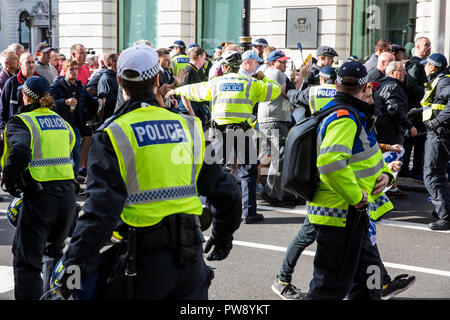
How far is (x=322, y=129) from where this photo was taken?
398 centimetres

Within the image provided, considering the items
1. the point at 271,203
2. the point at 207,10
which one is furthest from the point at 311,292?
the point at 207,10

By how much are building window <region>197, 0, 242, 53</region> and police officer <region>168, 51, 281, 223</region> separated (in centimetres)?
1074

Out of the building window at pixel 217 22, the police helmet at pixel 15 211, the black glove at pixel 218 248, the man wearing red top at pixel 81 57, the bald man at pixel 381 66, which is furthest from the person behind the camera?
the building window at pixel 217 22

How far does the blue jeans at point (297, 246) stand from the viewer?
5082mm

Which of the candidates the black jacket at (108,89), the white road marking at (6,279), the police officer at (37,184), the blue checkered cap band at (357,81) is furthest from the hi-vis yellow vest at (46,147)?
the black jacket at (108,89)

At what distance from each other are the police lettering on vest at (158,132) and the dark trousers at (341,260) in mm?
1343

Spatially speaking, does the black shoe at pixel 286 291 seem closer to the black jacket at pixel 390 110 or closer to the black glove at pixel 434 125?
the black glove at pixel 434 125

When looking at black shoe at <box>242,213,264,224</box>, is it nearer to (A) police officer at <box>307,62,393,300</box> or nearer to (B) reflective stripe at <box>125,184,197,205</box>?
(A) police officer at <box>307,62,393,300</box>

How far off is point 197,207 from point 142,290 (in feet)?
1.60

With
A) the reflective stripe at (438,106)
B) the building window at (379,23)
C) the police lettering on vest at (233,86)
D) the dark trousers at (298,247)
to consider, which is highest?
the building window at (379,23)

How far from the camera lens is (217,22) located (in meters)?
18.6

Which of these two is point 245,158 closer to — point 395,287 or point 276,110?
point 276,110

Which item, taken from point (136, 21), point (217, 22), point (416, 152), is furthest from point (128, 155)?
point (136, 21)

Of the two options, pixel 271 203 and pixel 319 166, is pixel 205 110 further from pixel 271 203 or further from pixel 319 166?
pixel 319 166
